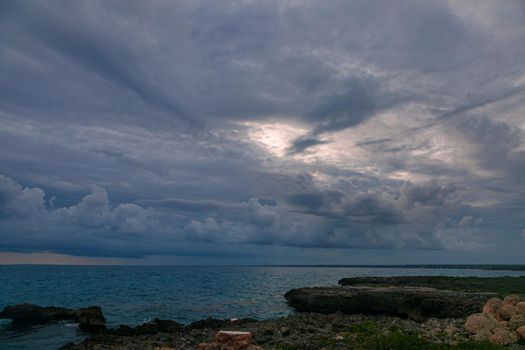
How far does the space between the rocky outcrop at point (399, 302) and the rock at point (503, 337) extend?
50.0ft

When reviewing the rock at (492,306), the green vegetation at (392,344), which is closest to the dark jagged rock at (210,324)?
the green vegetation at (392,344)

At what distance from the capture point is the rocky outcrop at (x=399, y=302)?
38.1 meters

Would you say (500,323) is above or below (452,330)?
above

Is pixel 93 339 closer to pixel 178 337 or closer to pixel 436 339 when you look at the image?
pixel 178 337

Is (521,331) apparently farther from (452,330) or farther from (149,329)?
(149,329)

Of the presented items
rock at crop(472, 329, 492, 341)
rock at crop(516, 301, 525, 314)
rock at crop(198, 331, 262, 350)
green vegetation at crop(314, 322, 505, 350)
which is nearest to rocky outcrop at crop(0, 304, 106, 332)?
green vegetation at crop(314, 322, 505, 350)

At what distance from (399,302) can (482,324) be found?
67.7 feet

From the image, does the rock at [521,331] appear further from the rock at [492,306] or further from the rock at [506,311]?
the rock at [492,306]

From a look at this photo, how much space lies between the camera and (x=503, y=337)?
21469mm

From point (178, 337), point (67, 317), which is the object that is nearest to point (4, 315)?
point (67, 317)

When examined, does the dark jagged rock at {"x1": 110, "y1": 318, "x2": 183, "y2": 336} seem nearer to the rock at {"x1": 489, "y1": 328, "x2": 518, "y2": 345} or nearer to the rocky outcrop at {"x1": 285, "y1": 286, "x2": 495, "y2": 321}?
the rocky outcrop at {"x1": 285, "y1": 286, "x2": 495, "y2": 321}

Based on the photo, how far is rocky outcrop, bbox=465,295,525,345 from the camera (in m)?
21.6

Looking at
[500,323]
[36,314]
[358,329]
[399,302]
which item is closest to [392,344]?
[500,323]

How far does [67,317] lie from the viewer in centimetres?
4525
